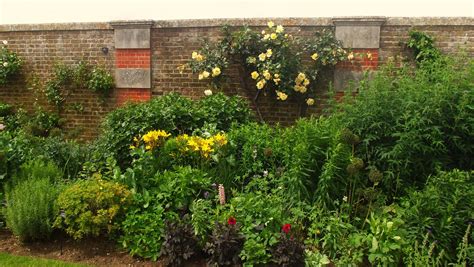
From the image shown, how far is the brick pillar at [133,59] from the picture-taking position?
8.32m

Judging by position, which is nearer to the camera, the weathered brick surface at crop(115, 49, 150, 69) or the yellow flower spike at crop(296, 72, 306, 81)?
the yellow flower spike at crop(296, 72, 306, 81)

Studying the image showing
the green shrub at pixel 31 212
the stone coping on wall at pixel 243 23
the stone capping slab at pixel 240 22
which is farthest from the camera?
the stone capping slab at pixel 240 22

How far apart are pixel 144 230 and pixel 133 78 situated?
16.5ft

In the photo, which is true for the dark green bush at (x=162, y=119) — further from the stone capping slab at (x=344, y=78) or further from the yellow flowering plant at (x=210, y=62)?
the stone capping slab at (x=344, y=78)

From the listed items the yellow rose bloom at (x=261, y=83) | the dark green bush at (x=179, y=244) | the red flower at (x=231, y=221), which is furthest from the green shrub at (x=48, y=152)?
the yellow rose bloom at (x=261, y=83)

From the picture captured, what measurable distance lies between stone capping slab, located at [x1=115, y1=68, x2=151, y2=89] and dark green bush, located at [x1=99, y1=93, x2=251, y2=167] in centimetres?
163

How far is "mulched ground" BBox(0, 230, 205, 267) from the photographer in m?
3.99

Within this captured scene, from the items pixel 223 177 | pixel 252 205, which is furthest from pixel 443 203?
pixel 223 177

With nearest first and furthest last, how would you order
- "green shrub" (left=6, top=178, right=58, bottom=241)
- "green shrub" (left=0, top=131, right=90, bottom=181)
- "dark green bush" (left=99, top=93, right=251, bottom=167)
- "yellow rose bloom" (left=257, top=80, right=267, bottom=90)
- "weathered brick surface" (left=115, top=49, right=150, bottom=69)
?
"green shrub" (left=6, top=178, right=58, bottom=241)
"green shrub" (left=0, top=131, right=90, bottom=181)
"dark green bush" (left=99, top=93, right=251, bottom=167)
"yellow rose bloom" (left=257, top=80, right=267, bottom=90)
"weathered brick surface" (left=115, top=49, right=150, bottom=69)

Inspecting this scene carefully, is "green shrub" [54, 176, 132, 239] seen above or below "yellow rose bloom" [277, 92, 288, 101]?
below

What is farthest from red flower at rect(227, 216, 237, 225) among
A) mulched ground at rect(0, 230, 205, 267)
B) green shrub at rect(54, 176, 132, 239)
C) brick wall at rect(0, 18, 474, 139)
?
brick wall at rect(0, 18, 474, 139)

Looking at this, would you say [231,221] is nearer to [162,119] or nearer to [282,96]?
[162,119]

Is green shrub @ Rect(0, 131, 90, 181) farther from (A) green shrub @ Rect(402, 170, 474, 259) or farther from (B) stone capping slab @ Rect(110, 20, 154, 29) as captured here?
(A) green shrub @ Rect(402, 170, 474, 259)

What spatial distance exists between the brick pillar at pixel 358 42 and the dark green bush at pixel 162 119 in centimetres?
204
